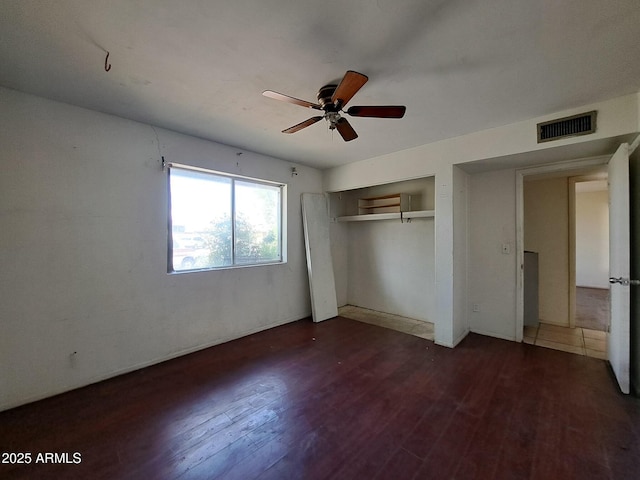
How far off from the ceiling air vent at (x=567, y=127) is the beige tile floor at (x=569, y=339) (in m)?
2.46

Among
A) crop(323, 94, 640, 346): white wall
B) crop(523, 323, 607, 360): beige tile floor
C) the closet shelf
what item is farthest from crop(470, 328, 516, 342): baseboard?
the closet shelf

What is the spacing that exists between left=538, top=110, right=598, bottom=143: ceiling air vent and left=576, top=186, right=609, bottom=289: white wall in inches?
255

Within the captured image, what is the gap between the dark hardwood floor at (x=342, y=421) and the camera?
62.4 inches

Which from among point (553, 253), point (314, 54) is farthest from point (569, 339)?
point (314, 54)

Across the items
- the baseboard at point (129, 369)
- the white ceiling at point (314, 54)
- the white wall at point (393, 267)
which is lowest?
the baseboard at point (129, 369)

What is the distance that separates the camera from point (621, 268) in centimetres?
228

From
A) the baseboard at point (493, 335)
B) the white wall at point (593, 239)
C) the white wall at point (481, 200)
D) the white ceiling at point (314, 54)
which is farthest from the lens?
the white wall at point (593, 239)

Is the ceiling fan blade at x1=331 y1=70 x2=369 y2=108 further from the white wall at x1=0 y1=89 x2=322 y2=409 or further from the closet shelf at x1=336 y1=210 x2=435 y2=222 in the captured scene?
the closet shelf at x1=336 y1=210 x2=435 y2=222

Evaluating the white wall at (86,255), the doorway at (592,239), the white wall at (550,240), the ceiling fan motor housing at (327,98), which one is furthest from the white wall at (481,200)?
the doorway at (592,239)

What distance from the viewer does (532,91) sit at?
2182 mm

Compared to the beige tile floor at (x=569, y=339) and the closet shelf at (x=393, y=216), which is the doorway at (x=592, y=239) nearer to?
the beige tile floor at (x=569, y=339)

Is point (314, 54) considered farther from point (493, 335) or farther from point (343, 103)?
point (493, 335)

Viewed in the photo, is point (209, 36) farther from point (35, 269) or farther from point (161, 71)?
point (35, 269)

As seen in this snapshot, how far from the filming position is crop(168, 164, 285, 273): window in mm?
3145
